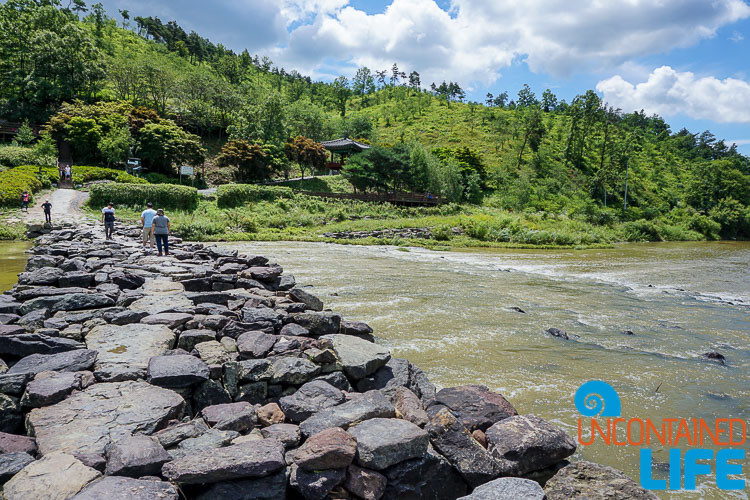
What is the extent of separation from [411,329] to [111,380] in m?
5.51

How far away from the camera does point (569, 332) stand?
8.50 meters

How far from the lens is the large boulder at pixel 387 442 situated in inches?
116

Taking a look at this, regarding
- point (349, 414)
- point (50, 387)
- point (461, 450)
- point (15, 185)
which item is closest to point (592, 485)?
point (461, 450)

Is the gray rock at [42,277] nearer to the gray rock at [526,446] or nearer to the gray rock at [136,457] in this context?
the gray rock at [136,457]

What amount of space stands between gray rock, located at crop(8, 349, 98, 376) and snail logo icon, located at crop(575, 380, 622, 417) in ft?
18.5

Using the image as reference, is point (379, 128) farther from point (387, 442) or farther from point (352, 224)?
point (387, 442)

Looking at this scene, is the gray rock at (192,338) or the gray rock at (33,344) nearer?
the gray rock at (33,344)

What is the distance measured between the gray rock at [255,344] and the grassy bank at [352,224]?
73.2ft

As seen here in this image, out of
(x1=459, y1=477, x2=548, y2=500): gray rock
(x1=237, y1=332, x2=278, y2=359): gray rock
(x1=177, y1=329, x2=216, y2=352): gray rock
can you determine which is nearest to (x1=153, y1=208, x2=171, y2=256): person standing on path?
(x1=177, y1=329, x2=216, y2=352): gray rock

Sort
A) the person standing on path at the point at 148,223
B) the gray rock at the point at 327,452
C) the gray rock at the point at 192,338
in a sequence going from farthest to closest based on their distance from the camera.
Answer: the person standing on path at the point at 148,223, the gray rock at the point at 192,338, the gray rock at the point at 327,452

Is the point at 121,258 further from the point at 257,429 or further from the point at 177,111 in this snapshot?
the point at 177,111

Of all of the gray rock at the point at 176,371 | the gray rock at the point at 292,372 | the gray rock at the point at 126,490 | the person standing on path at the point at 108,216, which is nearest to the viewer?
the gray rock at the point at 126,490

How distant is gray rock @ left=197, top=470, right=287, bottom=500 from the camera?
2.58 metres

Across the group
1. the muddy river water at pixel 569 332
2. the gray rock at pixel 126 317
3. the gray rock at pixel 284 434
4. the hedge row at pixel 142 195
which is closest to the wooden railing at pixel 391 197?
the hedge row at pixel 142 195
